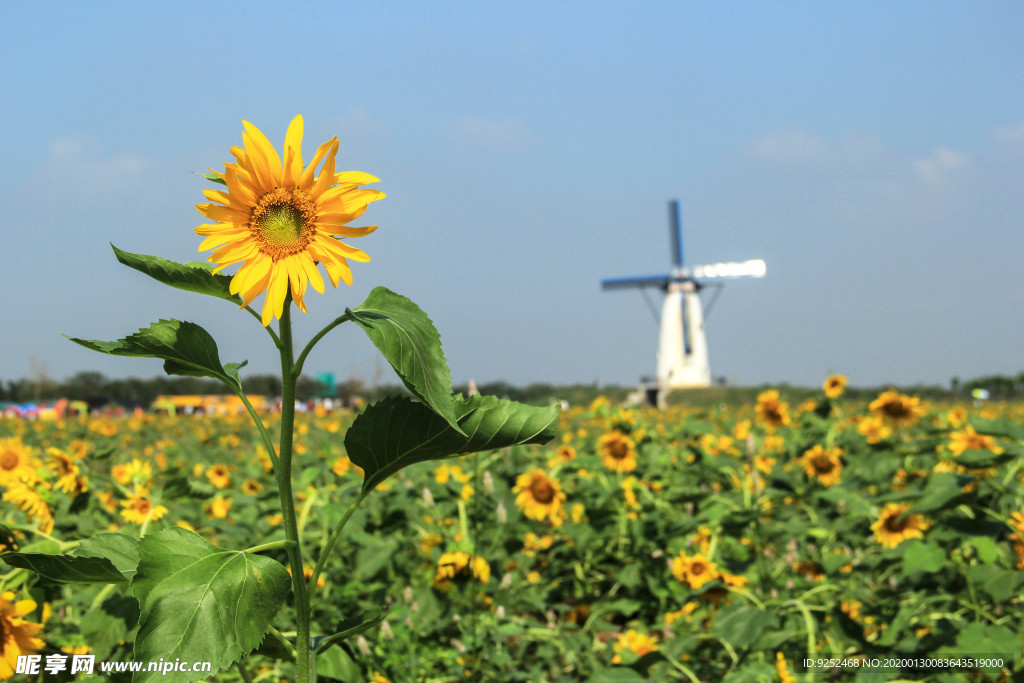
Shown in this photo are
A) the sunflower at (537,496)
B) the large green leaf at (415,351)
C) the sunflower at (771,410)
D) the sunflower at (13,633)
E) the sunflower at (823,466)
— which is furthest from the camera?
the sunflower at (771,410)

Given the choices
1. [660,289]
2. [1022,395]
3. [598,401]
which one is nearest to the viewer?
[598,401]

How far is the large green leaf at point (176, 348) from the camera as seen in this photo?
1.08 meters

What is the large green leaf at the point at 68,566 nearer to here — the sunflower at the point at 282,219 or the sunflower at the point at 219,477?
the sunflower at the point at 282,219

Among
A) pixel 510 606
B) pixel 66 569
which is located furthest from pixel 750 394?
pixel 66 569

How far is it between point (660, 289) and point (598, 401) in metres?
36.7

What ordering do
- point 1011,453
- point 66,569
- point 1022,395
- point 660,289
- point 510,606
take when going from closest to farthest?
point 66,569, point 1011,453, point 510,606, point 1022,395, point 660,289

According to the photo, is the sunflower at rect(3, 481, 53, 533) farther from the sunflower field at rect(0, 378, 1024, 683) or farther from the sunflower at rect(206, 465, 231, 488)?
the sunflower at rect(206, 465, 231, 488)

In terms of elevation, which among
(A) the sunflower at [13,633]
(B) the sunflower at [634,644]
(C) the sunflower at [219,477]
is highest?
(A) the sunflower at [13,633]

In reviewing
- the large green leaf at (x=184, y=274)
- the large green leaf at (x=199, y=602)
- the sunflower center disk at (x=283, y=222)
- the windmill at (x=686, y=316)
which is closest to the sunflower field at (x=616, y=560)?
the large green leaf at (x=199, y=602)

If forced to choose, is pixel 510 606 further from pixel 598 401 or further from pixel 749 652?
pixel 598 401

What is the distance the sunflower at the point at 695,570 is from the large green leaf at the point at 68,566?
2289 mm

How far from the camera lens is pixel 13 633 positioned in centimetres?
162

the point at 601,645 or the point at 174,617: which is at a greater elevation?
the point at 174,617

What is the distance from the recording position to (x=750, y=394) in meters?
31.9
